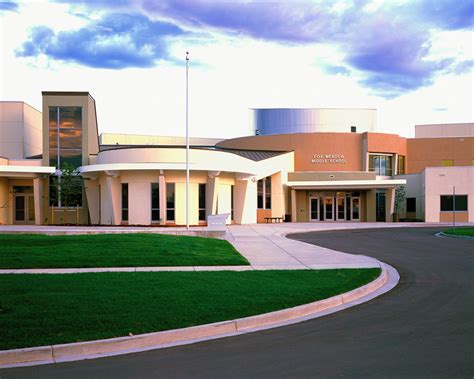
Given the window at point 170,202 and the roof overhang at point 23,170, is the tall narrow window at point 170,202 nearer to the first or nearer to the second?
the window at point 170,202

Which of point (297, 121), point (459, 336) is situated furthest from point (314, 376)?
point (297, 121)

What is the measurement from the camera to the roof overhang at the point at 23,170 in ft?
117

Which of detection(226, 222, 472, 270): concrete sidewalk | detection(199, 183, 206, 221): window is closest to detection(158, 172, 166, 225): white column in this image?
detection(199, 183, 206, 221): window

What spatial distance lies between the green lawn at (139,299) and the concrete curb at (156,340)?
0.77ft

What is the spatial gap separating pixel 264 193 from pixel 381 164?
14745 mm

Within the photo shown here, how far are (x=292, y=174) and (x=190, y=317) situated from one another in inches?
1583

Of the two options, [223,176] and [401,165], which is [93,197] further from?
[401,165]

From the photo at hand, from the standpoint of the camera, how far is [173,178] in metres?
35.5

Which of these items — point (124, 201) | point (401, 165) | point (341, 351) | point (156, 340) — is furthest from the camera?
point (401, 165)

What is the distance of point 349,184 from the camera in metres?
46.1

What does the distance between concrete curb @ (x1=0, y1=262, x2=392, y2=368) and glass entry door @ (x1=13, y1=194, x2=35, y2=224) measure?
→ 33.8 m

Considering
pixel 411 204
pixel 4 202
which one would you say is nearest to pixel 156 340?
pixel 4 202

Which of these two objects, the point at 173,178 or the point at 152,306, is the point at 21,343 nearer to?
the point at 152,306

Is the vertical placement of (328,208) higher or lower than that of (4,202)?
lower
